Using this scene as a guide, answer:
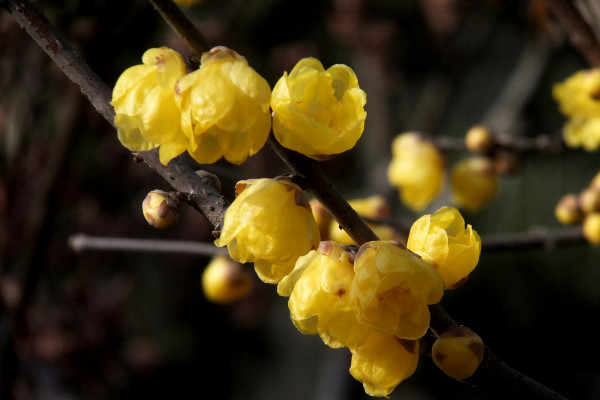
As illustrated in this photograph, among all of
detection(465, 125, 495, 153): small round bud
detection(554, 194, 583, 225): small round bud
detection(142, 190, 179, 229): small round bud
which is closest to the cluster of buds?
detection(554, 194, 583, 225): small round bud

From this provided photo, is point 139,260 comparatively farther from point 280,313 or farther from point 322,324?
point 322,324

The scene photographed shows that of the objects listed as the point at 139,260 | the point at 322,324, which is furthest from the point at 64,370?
the point at 322,324

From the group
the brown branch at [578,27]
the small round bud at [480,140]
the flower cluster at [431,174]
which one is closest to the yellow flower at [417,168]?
the flower cluster at [431,174]

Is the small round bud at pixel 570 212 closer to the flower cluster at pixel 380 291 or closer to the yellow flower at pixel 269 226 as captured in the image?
the flower cluster at pixel 380 291

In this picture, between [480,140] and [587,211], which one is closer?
[587,211]

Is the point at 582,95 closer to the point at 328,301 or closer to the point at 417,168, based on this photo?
the point at 417,168

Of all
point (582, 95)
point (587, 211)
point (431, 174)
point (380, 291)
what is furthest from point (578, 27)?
point (380, 291)
